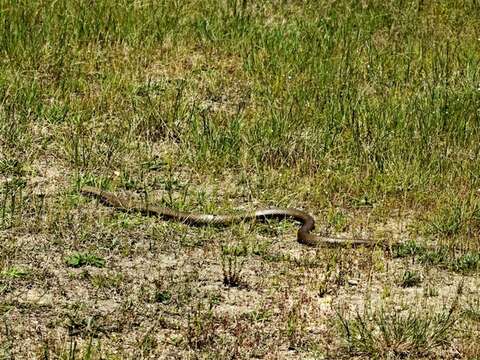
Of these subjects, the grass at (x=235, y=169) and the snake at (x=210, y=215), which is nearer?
the grass at (x=235, y=169)

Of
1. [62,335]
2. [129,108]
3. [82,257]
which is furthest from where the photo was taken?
[129,108]

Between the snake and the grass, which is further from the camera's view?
the snake

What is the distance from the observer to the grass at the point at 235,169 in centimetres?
541

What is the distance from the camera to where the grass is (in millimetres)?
5410

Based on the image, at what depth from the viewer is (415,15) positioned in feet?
35.1

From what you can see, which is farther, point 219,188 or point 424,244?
point 219,188

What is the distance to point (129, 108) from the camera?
8414mm

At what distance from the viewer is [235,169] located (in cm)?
→ 769

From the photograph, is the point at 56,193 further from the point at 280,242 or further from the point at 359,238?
the point at 359,238

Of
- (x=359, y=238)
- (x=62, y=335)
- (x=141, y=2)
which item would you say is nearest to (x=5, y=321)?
(x=62, y=335)

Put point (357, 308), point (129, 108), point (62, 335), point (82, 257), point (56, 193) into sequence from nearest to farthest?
point (62, 335) < point (357, 308) < point (82, 257) < point (56, 193) < point (129, 108)

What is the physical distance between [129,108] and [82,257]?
2.55m

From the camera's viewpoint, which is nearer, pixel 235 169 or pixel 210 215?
pixel 210 215

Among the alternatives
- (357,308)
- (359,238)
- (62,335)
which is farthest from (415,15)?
(62,335)
